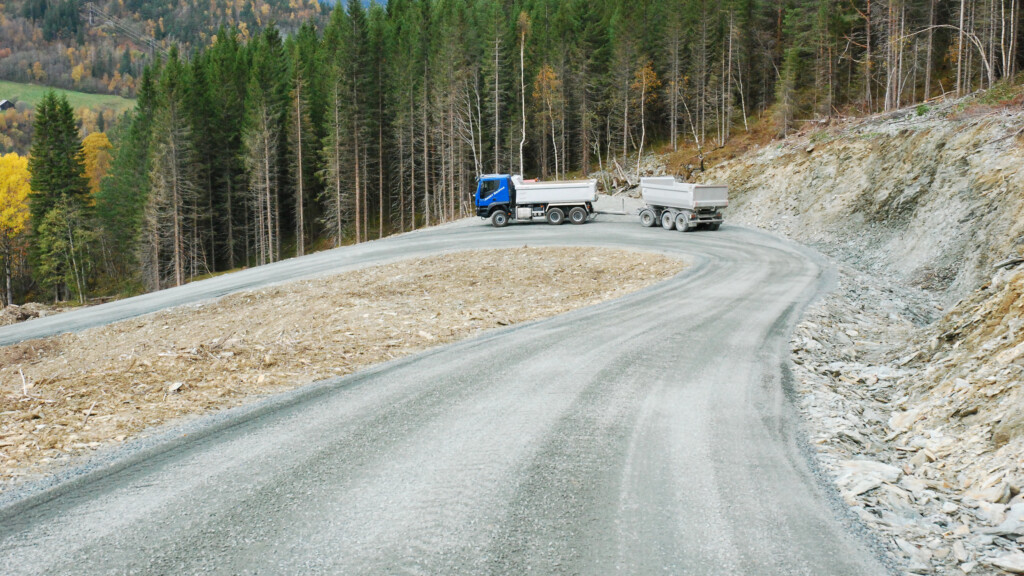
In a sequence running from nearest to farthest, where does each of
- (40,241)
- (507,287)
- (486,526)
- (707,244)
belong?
(486,526)
(507,287)
(707,244)
(40,241)

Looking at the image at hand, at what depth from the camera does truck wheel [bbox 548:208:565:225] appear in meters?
32.6

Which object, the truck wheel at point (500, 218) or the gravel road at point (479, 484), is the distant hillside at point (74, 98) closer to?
the truck wheel at point (500, 218)

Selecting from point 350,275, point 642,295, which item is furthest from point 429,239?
point 642,295

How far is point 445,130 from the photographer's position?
52719 millimetres

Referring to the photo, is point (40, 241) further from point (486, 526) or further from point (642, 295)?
point (486, 526)

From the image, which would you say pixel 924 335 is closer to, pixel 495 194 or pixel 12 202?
pixel 495 194

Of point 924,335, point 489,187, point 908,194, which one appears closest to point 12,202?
point 489,187

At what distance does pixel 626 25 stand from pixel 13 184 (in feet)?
186

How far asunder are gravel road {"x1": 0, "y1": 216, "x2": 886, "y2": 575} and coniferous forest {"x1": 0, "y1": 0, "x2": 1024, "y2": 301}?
4175 centimetres

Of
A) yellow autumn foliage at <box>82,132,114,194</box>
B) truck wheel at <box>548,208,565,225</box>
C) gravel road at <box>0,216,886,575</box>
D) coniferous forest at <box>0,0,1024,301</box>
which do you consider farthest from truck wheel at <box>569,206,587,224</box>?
yellow autumn foliage at <box>82,132,114,194</box>

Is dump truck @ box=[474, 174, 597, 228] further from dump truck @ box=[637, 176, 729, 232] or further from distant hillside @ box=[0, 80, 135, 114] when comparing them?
distant hillside @ box=[0, 80, 135, 114]

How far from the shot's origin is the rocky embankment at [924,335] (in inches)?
204

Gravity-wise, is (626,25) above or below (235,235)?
above

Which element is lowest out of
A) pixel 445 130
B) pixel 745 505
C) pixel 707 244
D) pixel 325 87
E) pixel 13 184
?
pixel 745 505
